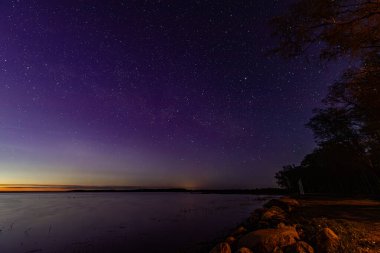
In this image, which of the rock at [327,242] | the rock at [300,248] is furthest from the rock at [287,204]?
the rock at [300,248]

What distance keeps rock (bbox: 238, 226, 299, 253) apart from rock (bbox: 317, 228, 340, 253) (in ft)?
2.50

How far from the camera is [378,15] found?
7.01 m

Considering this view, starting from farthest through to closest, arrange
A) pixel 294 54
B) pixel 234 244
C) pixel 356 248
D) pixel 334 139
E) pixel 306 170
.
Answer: pixel 306 170 → pixel 334 139 → pixel 234 244 → pixel 294 54 → pixel 356 248

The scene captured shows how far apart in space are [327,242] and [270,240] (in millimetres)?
1675

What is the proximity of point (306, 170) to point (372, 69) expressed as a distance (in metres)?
62.1

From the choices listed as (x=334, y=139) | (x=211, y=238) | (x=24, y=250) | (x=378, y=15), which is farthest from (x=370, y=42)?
(x=334, y=139)

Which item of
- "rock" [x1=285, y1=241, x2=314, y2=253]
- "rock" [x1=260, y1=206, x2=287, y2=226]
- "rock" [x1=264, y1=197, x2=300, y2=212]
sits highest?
"rock" [x1=264, y1=197, x2=300, y2=212]

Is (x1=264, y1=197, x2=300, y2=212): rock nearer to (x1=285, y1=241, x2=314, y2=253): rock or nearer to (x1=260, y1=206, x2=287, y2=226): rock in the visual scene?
(x1=260, y1=206, x2=287, y2=226): rock

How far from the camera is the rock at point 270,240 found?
25.7 ft

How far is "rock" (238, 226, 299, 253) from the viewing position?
7.82 m

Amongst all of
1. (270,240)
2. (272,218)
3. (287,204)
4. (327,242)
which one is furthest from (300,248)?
(287,204)

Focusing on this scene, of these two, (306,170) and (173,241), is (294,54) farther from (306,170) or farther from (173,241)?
(306,170)

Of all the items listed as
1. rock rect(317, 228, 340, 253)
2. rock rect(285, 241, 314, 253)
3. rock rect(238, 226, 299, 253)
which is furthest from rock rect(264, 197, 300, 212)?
rock rect(285, 241, 314, 253)

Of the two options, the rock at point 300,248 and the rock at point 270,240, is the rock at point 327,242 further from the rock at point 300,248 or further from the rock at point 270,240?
the rock at point 270,240
